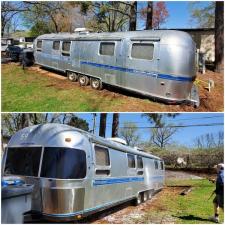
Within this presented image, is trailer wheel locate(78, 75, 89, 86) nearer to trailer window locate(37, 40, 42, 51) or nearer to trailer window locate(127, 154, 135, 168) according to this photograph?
trailer window locate(127, 154, 135, 168)

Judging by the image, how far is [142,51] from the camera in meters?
12.4

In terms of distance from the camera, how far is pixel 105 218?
32.9 feet

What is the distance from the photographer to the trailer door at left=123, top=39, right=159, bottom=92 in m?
12.0

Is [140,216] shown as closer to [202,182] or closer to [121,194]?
[121,194]

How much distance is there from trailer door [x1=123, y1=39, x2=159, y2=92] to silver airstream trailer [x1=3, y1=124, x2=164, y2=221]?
3331 mm

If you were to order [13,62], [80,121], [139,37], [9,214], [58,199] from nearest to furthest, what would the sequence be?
[9,214] < [58,199] < [139,37] < [80,121] < [13,62]

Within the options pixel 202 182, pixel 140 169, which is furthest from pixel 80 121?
pixel 202 182

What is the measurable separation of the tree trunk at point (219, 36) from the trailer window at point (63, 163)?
15.0 metres

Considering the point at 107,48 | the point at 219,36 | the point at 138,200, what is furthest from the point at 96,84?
the point at 219,36

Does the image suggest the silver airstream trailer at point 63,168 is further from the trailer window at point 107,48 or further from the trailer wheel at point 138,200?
the trailer window at point 107,48

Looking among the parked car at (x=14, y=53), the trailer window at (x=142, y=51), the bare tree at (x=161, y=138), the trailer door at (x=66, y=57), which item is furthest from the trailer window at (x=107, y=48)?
the bare tree at (x=161, y=138)

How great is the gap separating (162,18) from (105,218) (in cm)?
2773

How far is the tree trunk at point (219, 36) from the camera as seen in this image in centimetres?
2047

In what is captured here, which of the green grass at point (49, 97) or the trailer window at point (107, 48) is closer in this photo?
the green grass at point (49, 97)
